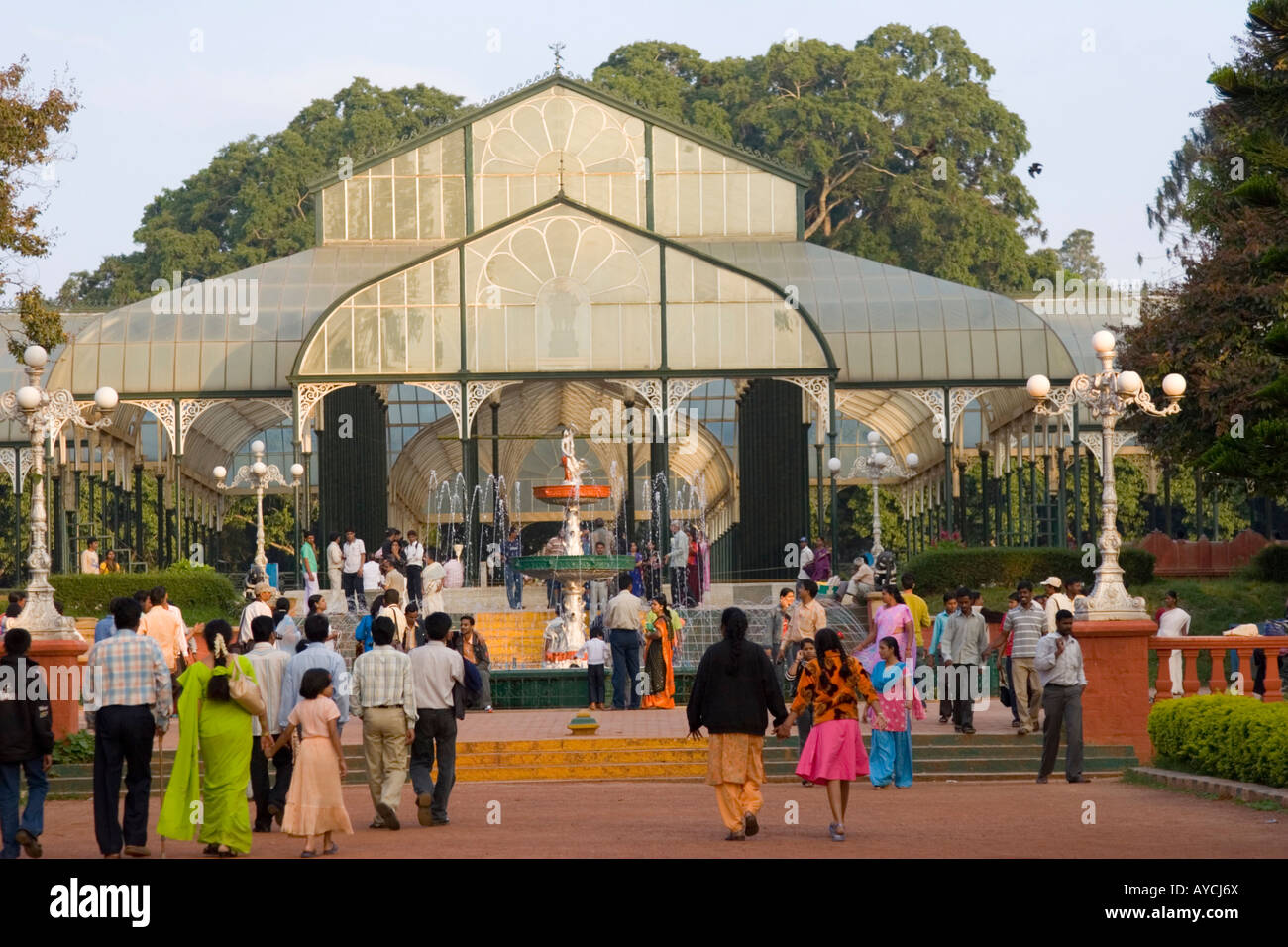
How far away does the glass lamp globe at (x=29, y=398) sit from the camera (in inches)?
800

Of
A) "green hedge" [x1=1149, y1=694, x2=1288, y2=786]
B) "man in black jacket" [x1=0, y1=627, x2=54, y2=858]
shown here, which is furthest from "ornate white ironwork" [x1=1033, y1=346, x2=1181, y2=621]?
"man in black jacket" [x1=0, y1=627, x2=54, y2=858]

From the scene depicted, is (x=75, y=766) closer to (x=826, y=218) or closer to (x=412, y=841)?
(x=412, y=841)

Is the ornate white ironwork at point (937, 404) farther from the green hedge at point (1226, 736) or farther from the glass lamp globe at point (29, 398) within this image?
the glass lamp globe at point (29, 398)

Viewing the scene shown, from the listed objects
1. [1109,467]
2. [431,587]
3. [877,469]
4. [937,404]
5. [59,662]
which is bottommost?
[59,662]

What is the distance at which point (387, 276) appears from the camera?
3625 centimetres

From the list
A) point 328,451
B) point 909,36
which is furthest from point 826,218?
point 328,451

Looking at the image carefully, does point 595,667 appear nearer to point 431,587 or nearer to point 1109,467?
point 431,587

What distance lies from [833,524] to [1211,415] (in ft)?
24.3

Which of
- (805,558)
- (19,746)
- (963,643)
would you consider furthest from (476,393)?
(19,746)

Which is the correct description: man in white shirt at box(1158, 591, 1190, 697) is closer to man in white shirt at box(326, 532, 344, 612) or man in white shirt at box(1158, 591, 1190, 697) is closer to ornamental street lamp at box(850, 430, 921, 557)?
ornamental street lamp at box(850, 430, 921, 557)

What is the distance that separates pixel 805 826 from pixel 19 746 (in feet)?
18.0

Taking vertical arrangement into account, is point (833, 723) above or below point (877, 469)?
below

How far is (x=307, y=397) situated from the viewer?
36.0 metres

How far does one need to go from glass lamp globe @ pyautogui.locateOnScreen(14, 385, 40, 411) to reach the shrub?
21.1 m
